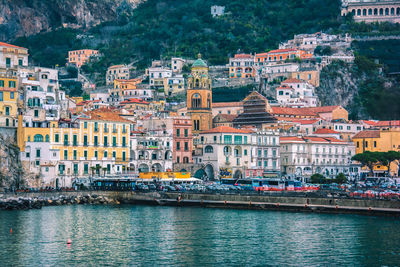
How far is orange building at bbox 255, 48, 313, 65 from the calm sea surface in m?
89.5

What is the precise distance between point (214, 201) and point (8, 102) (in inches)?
1092

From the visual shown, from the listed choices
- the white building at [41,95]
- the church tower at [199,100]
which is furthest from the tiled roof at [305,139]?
the white building at [41,95]

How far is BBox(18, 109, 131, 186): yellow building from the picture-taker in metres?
93.4

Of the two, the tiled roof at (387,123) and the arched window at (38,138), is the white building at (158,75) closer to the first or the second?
the tiled roof at (387,123)

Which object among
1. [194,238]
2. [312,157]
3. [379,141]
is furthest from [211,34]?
[194,238]

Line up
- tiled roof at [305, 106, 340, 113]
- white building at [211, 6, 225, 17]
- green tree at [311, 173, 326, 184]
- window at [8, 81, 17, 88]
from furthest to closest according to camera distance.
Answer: white building at [211, 6, 225, 17], tiled roof at [305, 106, 340, 113], green tree at [311, 173, 326, 184], window at [8, 81, 17, 88]

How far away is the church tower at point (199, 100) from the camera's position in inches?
4914

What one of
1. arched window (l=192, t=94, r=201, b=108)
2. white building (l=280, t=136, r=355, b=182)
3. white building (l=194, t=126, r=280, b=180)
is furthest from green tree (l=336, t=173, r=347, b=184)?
arched window (l=192, t=94, r=201, b=108)

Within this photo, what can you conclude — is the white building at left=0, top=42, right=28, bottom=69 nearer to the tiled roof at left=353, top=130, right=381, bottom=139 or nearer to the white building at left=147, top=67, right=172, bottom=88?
the tiled roof at left=353, top=130, right=381, bottom=139

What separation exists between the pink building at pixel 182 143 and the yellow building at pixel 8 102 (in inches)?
918

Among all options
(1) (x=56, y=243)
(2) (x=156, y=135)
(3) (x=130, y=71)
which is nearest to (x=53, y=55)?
(3) (x=130, y=71)

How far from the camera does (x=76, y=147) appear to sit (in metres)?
97.1

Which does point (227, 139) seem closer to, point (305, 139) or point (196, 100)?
point (305, 139)

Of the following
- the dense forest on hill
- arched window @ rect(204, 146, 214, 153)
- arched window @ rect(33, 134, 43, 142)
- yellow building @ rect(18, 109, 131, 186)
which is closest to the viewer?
yellow building @ rect(18, 109, 131, 186)
